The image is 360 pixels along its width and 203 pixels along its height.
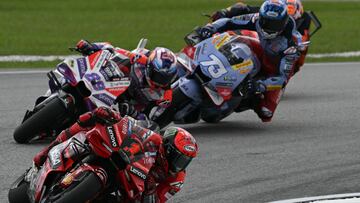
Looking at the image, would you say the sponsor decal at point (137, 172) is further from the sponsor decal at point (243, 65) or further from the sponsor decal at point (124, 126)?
the sponsor decal at point (243, 65)

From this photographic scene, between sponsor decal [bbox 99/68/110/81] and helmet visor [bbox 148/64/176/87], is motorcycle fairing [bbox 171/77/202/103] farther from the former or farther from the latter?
helmet visor [bbox 148/64/176/87]

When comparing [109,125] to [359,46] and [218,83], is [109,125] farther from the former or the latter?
[359,46]

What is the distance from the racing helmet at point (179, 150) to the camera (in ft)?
24.0

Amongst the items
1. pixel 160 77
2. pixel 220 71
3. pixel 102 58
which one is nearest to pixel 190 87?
pixel 220 71

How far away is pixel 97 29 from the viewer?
77.7ft

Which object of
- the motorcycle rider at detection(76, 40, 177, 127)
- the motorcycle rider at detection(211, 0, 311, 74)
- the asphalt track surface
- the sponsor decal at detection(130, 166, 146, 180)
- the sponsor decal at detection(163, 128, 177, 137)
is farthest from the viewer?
the motorcycle rider at detection(211, 0, 311, 74)

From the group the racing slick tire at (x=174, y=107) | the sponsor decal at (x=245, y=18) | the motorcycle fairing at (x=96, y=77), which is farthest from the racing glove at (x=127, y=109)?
the sponsor decal at (x=245, y=18)

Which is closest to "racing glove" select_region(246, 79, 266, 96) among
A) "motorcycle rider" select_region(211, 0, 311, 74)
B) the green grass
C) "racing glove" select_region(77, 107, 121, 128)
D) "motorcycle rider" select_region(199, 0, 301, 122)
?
"motorcycle rider" select_region(199, 0, 301, 122)

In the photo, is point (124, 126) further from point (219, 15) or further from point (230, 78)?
point (219, 15)

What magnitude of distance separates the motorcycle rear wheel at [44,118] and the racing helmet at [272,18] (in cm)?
296

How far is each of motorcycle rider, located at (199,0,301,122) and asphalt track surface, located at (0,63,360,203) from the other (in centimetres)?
37

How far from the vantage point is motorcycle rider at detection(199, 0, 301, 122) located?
12.5 m

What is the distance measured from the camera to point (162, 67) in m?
9.62

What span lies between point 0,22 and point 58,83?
13.3m
